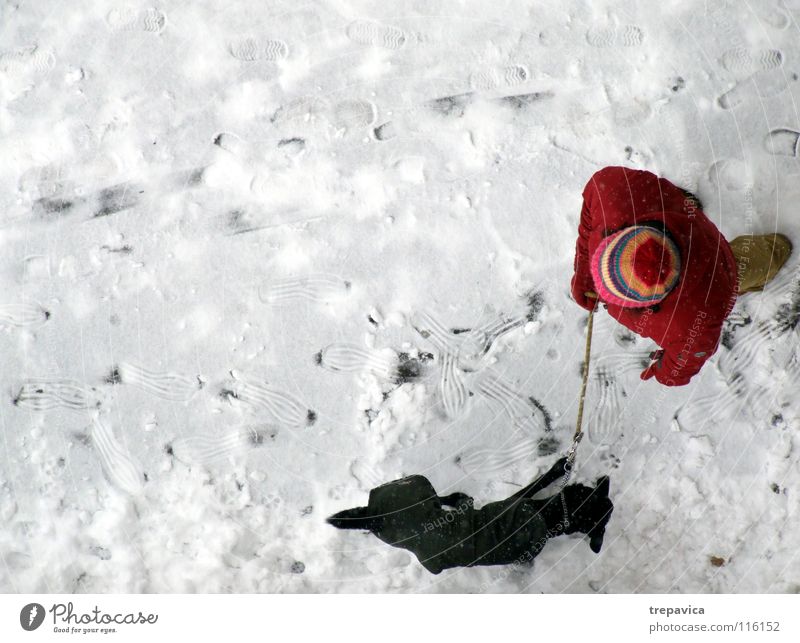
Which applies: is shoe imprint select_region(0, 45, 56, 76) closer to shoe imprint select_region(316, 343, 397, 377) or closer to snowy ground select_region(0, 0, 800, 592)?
snowy ground select_region(0, 0, 800, 592)

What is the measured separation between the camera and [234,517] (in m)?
1.09

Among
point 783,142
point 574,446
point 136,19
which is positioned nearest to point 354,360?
point 574,446

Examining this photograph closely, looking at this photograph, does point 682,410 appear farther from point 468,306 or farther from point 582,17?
point 582,17

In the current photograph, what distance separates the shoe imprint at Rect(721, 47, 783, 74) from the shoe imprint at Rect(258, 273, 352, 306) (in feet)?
2.64

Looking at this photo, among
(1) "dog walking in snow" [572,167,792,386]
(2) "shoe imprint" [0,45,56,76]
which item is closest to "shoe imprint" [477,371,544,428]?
(1) "dog walking in snow" [572,167,792,386]

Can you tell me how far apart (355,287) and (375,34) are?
0.47 meters

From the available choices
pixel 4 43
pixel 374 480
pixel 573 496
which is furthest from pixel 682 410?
pixel 4 43

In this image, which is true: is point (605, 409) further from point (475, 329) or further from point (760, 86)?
point (760, 86)

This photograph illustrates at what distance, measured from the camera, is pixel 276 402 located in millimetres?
1122

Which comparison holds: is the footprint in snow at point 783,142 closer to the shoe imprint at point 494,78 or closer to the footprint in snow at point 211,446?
the shoe imprint at point 494,78

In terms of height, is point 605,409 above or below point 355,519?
above

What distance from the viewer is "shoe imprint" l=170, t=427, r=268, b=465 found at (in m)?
1.11

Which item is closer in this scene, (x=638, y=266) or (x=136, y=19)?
(x=638, y=266)

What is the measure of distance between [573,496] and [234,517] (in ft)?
1.97
